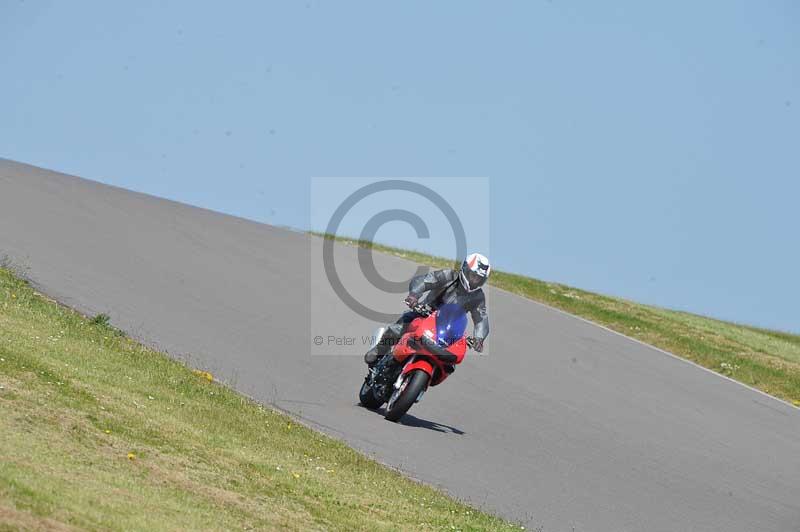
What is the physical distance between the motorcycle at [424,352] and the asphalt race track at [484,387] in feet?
1.26

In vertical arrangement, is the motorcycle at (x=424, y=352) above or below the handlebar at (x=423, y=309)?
below

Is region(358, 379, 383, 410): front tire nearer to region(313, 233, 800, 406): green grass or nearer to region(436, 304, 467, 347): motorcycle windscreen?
region(436, 304, 467, 347): motorcycle windscreen

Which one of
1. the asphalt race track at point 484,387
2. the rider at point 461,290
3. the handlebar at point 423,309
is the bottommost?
the asphalt race track at point 484,387

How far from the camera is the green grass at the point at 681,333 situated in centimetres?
2250

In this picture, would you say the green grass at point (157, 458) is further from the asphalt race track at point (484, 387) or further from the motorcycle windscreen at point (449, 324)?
the motorcycle windscreen at point (449, 324)

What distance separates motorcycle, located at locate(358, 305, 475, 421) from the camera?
43.8 feet

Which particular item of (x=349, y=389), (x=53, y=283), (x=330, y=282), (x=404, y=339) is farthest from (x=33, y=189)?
(x=404, y=339)

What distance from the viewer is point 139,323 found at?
15586 mm

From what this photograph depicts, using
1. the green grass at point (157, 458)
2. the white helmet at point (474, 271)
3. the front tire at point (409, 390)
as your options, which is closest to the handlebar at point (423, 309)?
the white helmet at point (474, 271)

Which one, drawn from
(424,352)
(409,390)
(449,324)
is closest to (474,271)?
(449,324)

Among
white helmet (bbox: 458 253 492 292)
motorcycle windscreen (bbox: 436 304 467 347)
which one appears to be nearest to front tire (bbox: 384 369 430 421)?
motorcycle windscreen (bbox: 436 304 467 347)

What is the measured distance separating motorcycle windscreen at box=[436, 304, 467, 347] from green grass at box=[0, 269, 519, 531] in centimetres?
225

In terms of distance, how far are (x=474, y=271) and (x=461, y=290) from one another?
0.38m

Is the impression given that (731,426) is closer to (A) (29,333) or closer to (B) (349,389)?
(B) (349,389)
